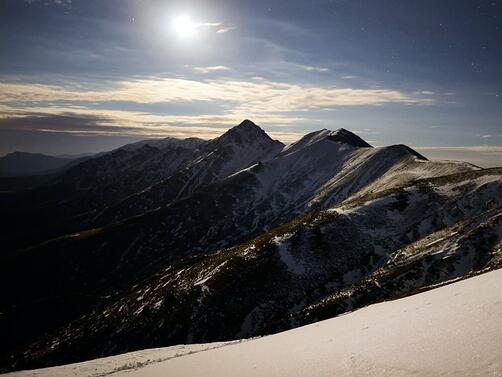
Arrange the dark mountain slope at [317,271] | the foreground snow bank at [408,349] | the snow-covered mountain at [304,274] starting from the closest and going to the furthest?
the foreground snow bank at [408,349]
the dark mountain slope at [317,271]
the snow-covered mountain at [304,274]

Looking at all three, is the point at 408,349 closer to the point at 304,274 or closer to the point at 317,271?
the point at 304,274

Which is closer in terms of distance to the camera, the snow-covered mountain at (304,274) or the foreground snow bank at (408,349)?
the foreground snow bank at (408,349)

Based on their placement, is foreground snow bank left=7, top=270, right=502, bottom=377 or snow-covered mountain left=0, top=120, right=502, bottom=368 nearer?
foreground snow bank left=7, top=270, right=502, bottom=377

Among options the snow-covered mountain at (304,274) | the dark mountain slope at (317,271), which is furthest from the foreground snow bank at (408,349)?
the dark mountain slope at (317,271)

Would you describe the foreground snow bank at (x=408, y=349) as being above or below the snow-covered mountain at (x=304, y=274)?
above

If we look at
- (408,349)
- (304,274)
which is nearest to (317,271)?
(304,274)

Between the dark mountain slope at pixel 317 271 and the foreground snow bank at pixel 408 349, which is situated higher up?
the foreground snow bank at pixel 408 349

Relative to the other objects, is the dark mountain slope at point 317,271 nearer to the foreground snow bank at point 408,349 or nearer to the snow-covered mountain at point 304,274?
the snow-covered mountain at point 304,274

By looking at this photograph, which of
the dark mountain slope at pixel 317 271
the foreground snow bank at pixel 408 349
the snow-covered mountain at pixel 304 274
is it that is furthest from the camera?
the snow-covered mountain at pixel 304 274

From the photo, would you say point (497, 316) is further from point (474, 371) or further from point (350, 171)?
point (350, 171)

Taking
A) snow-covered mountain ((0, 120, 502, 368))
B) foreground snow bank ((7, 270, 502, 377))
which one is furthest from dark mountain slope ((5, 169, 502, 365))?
foreground snow bank ((7, 270, 502, 377))

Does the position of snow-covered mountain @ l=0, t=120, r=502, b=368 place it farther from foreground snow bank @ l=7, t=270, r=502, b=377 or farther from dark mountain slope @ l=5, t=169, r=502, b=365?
foreground snow bank @ l=7, t=270, r=502, b=377

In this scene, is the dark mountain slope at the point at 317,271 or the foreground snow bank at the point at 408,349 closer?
the foreground snow bank at the point at 408,349
